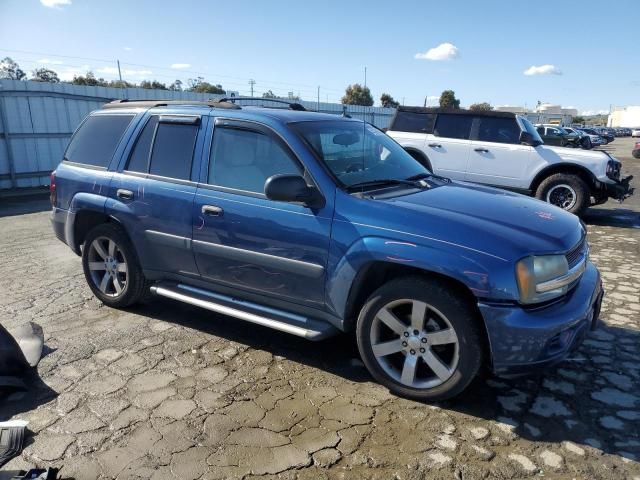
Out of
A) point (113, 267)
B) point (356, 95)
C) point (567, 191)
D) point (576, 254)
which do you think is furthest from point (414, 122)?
point (356, 95)

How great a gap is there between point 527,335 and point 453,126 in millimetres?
7626

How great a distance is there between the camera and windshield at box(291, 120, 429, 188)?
144 inches

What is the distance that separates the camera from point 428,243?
3021 mm

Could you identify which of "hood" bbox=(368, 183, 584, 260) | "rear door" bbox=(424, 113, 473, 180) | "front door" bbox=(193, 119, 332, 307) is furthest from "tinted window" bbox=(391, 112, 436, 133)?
"front door" bbox=(193, 119, 332, 307)

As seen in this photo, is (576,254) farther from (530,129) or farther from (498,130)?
(530,129)

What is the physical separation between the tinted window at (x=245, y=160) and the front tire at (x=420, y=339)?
3.72ft

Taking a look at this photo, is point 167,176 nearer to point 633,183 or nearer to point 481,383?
point 481,383

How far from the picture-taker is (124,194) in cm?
435

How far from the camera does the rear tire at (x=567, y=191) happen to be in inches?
352

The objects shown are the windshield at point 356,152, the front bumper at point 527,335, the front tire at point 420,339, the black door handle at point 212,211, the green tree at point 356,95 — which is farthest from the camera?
the green tree at point 356,95

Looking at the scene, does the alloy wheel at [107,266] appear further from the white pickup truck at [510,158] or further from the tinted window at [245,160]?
the white pickup truck at [510,158]

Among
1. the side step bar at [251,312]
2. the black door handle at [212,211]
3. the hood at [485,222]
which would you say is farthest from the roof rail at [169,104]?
the hood at [485,222]

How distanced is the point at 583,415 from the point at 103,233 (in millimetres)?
4022

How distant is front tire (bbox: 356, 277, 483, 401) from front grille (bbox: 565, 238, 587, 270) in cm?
74
